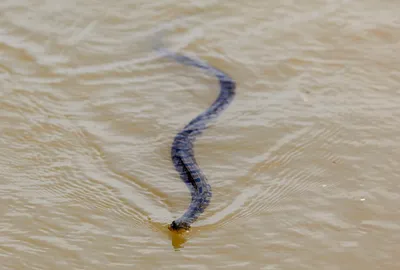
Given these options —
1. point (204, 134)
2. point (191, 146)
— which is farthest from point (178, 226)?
point (204, 134)

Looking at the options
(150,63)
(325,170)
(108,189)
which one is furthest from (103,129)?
(325,170)

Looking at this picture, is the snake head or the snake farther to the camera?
the snake

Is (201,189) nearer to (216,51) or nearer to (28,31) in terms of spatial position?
(216,51)

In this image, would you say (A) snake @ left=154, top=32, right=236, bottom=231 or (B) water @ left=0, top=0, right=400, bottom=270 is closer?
(B) water @ left=0, top=0, right=400, bottom=270

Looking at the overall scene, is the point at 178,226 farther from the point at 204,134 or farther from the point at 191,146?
the point at 204,134

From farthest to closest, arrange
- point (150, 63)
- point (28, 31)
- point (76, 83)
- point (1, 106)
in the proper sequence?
point (28, 31) < point (150, 63) < point (76, 83) < point (1, 106)
